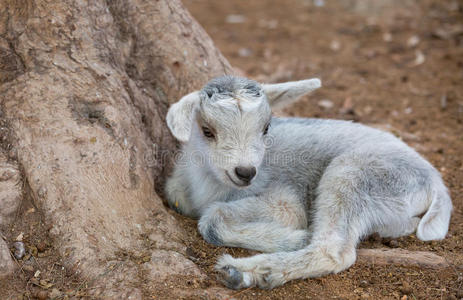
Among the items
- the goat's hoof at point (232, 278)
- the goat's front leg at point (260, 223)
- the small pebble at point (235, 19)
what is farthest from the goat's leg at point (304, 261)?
the small pebble at point (235, 19)

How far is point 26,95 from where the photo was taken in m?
3.95

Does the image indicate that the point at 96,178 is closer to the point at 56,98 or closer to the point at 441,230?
the point at 56,98

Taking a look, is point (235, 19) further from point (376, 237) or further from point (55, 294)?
point (55, 294)

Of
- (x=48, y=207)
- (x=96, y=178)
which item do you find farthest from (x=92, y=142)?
(x=48, y=207)

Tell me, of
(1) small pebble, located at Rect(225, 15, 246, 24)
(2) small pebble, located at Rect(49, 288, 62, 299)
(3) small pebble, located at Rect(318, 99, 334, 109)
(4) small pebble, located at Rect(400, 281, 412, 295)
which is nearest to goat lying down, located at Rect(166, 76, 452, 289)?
(4) small pebble, located at Rect(400, 281, 412, 295)

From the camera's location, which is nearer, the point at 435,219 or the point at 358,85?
the point at 435,219

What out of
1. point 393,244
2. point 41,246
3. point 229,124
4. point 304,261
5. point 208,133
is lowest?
point 393,244

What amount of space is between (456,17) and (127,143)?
33.3 ft

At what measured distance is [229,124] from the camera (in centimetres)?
391

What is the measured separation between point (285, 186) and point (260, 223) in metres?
0.54

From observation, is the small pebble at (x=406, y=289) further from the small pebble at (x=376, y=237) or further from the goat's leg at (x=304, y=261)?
the small pebble at (x=376, y=237)

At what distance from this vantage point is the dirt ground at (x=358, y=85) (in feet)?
11.7

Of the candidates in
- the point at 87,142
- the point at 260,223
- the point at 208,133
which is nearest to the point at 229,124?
the point at 208,133

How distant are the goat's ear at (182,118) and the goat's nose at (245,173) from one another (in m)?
0.54
